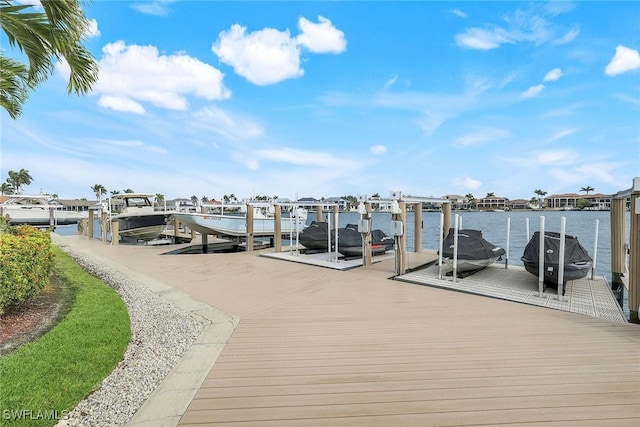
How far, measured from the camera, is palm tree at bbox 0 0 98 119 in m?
3.58

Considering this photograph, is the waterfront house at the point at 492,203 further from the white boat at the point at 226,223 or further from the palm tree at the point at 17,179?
the palm tree at the point at 17,179

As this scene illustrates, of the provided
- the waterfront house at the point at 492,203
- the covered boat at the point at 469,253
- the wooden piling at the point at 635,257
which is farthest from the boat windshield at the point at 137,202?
the waterfront house at the point at 492,203

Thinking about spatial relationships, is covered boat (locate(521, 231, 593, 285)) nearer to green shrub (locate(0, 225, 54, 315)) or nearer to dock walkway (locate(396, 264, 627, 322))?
dock walkway (locate(396, 264, 627, 322))

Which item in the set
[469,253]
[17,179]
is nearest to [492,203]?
[469,253]

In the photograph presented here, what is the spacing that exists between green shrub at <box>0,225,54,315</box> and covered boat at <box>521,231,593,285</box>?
8.29 m

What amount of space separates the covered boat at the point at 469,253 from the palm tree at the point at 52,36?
7.86m

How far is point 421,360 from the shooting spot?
3.25m

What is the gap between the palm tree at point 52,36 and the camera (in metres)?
3.58

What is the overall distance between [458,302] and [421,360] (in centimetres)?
270

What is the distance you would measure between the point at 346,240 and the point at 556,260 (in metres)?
5.90

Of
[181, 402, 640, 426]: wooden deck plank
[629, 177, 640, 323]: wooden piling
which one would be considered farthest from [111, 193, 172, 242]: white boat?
[629, 177, 640, 323]: wooden piling

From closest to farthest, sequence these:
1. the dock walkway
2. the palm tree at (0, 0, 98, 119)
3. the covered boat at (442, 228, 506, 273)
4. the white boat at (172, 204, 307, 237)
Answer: the palm tree at (0, 0, 98, 119) → the dock walkway → the covered boat at (442, 228, 506, 273) → the white boat at (172, 204, 307, 237)

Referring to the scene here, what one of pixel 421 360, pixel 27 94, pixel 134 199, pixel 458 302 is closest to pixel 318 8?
pixel 27 94

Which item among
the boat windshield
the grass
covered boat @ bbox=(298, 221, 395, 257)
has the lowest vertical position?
the grass
